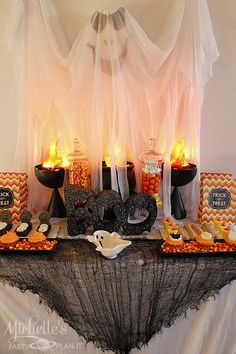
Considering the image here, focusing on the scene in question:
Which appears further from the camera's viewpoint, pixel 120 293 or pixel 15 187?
pixel 15 187

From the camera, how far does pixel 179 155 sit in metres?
1.26

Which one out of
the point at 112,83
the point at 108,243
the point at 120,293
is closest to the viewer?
the point at 120,293

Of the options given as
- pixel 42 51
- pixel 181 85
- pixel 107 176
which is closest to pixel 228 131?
pixel 181 85

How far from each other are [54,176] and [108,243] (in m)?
0.38

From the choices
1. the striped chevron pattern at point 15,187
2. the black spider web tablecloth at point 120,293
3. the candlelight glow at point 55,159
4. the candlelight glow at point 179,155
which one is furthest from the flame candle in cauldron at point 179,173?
the striped chevron pattern at point 15,187

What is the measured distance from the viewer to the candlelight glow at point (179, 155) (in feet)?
4.07

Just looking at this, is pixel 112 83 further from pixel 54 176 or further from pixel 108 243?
pixel 108 243

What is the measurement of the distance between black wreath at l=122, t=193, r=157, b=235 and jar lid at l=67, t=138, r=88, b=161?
0.29m

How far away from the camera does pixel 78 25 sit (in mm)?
1220

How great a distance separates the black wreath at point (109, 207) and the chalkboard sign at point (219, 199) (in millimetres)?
405

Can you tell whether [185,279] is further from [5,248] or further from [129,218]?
[5,248]

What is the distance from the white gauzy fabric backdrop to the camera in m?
0.92

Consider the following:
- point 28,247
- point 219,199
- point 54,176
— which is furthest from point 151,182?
point 28,247

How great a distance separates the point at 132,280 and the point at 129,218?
33 centimetres
